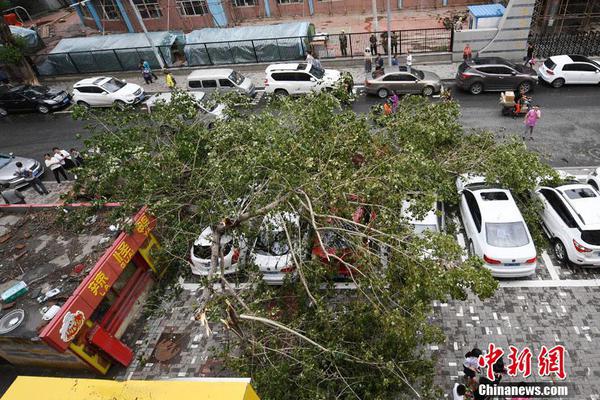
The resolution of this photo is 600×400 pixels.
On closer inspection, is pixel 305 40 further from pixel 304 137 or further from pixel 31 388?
pixel 31 388

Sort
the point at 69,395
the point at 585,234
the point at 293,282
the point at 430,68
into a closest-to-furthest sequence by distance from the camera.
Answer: the point at 69,395, the point at 293,282, the point at 585,234, the point at 430,68

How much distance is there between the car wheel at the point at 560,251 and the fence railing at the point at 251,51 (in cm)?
1424

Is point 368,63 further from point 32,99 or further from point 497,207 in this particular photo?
point 32,99

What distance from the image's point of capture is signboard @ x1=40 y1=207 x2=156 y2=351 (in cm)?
886

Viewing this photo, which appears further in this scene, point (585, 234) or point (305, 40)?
point (305, 40)

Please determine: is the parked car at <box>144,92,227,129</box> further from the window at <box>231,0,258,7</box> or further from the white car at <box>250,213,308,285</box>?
the window at <box>231,0,258,7</box>

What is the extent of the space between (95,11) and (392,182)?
31.4 meters

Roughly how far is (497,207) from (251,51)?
58.1 feet

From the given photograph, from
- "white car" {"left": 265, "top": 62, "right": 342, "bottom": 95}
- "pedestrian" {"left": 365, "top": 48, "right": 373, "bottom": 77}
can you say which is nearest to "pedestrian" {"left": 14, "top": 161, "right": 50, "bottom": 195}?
"white car" {"left": 265, "top": 62, "right": 342, "bottom": 95}

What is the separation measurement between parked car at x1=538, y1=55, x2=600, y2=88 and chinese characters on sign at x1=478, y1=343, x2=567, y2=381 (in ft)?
47.4

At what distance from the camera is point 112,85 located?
22469mm

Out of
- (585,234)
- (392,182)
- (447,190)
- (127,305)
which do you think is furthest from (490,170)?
(127,305)

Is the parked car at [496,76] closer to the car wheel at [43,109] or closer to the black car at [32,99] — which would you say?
the black car at [32,99]

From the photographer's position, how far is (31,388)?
566cm
